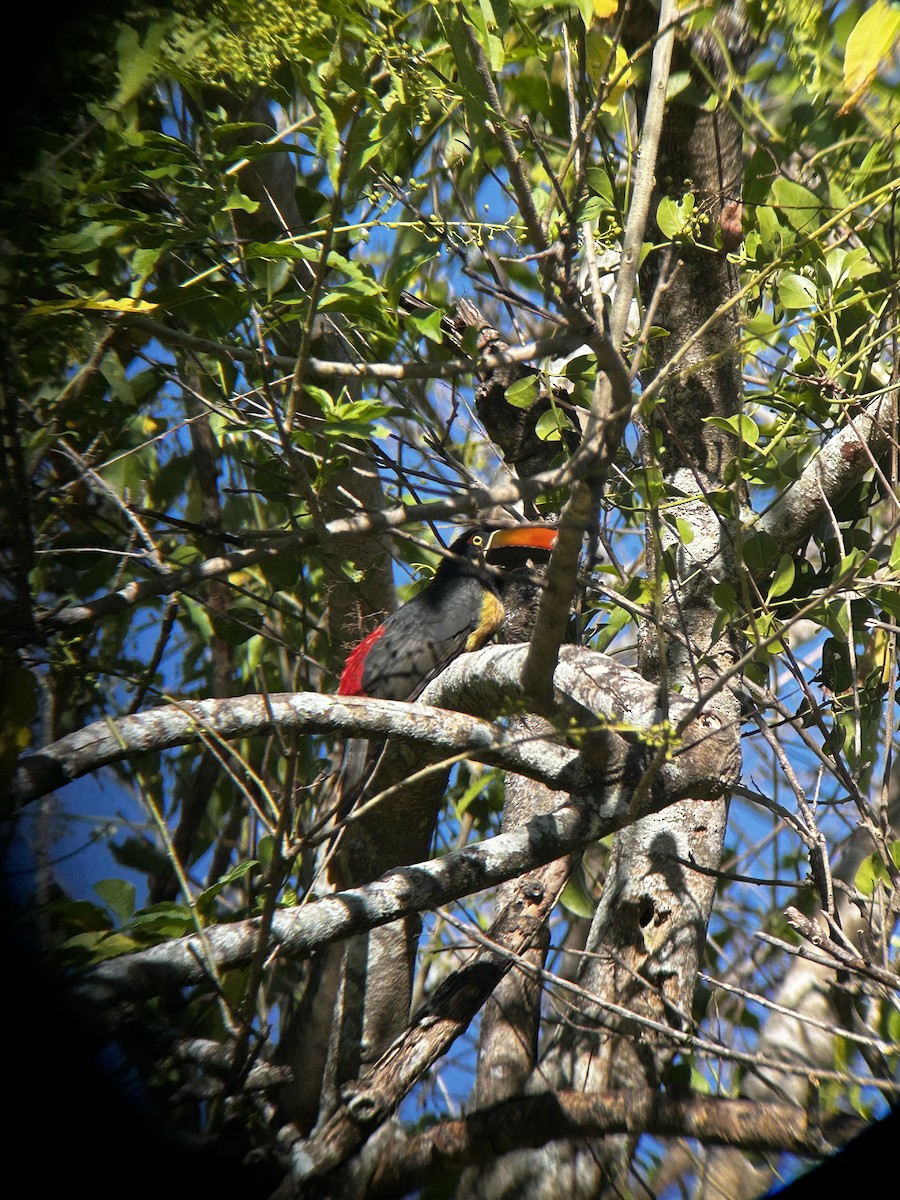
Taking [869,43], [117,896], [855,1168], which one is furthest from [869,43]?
[117,896]

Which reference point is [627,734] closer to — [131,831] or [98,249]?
[131,831]

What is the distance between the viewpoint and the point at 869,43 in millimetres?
1740

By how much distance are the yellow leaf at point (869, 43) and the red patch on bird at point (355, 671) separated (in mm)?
2601

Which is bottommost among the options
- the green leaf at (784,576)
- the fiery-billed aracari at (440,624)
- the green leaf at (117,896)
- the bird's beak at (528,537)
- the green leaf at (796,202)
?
the green leaf at (117,896)

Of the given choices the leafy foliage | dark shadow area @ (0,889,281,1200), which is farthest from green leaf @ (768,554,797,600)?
dark shadow area @ (0,889,281,1200)

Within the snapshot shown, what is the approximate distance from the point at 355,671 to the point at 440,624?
478 mm

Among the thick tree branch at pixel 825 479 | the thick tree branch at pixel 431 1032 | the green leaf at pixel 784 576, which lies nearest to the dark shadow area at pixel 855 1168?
the thick tree branch at pixel 431 1032

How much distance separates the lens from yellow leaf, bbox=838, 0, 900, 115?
5.63 ft

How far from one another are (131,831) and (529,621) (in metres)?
1.74

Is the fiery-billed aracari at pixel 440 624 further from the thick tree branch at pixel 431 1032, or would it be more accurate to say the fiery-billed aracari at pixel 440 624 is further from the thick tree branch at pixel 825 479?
the thick tree branch at pixel 431 1032

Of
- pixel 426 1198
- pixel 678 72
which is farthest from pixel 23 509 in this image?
pixel 678 72

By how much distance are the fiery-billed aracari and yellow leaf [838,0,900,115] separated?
6.06 ft

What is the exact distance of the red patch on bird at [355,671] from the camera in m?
3.82

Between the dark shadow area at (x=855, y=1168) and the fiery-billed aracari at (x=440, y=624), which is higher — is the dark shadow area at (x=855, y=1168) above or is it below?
below
